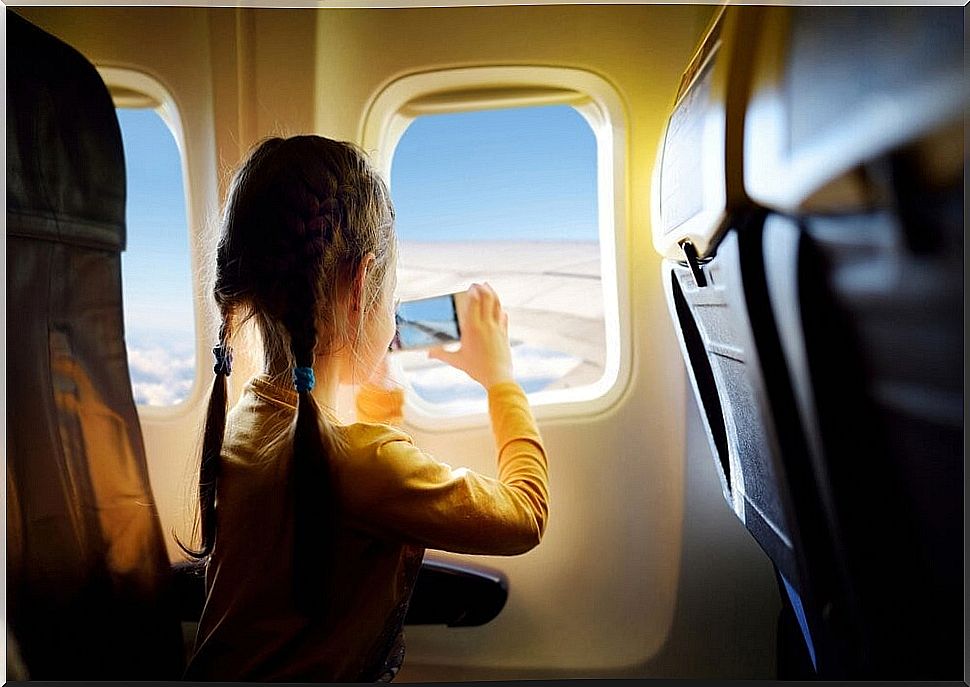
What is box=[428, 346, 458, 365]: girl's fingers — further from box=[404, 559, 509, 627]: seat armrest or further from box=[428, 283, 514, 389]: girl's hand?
box=[404, 559, 509, 627]: seat armrest

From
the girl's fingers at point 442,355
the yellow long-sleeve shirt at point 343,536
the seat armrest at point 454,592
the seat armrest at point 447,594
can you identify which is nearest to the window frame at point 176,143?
the yellow long-sleeve shirt at point 343,536

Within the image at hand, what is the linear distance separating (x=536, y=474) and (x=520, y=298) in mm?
278

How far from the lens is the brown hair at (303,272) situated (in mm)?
1139

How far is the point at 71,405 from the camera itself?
127 cm

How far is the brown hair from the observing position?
1139 mm

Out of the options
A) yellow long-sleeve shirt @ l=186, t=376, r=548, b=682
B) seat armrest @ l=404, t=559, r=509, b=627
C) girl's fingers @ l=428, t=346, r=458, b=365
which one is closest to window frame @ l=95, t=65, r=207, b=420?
yellow long-sleeve shirt @ l=186, t=376, r=548, b=682

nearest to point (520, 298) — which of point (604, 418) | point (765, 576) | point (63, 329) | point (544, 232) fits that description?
point (544, 232)

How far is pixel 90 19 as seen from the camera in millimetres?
1289

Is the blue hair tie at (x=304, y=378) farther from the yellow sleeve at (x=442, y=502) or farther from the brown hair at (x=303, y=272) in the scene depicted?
the yellow sleeve at (x=442, y=502)

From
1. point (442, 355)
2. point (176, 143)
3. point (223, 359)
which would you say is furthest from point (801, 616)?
point (176, 143)

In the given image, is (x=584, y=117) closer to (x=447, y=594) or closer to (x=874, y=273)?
(x=874, y=273)

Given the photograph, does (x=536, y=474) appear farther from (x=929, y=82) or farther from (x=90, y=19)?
(x=90, y=19)

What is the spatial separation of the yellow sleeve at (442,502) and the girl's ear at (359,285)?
0.66ft

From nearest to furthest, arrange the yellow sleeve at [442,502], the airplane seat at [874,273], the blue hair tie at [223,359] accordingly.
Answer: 1. the airplane seat at [874,273]
2. the yellow sleeve at [442,502]
3. the blue hair tie at [223,359]
